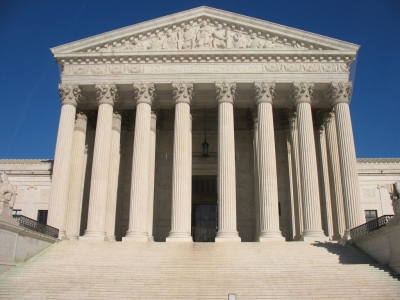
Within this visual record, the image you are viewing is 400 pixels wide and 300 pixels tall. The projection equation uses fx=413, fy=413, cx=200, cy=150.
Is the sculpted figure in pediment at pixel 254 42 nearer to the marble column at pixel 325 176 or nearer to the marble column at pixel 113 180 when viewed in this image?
the marble column at pixel 325 176

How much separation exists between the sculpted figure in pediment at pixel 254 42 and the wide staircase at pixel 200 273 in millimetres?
16141

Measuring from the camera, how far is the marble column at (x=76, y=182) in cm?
3253

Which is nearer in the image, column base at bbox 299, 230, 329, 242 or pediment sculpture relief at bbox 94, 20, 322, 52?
column base at bbox 299, 230, 329, 242

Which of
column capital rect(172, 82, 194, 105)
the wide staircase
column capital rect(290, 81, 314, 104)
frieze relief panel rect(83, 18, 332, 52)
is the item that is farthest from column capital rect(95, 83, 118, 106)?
column capital rect(290, 81, 314, 104)

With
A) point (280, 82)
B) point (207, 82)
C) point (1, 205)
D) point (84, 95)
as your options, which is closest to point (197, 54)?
point (207, 82)

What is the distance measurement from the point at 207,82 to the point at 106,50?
8814 millimetres

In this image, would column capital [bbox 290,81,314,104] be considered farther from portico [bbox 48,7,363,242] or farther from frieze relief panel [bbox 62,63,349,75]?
frieze relief panel [bbox 62,63,349,75]

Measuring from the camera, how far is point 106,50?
34094 mm

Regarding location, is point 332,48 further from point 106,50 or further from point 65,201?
point 65,201

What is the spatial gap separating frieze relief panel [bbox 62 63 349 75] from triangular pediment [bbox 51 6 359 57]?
1.20 m

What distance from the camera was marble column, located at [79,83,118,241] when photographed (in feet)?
99.6

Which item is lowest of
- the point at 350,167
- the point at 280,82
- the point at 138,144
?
the point at 350,167

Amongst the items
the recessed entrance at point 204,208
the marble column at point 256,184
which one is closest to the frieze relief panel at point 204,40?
the marble column at point 256,184

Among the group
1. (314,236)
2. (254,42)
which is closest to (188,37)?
(254,42)
